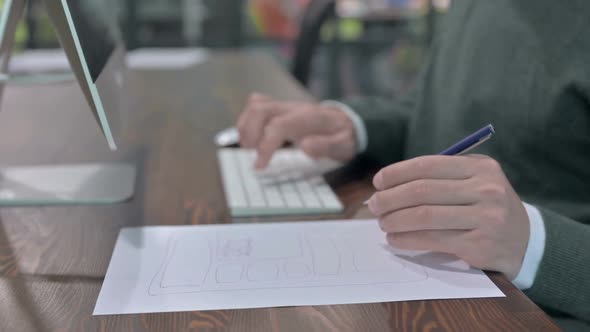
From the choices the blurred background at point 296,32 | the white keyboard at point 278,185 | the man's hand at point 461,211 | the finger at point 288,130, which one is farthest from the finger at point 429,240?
the blurred background at point 296,32

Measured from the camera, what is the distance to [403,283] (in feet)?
1.61

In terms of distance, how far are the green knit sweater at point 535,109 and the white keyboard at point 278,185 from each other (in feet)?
0.47

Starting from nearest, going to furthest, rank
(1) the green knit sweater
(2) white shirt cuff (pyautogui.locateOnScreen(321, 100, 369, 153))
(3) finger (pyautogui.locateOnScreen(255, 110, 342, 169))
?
1. (1) the green knit sweater
2. (3) finger (pyautogui.locateOnScreen(255, 110, 342, 169))
3. (2) white shirt cuff (pyautogui.locateOnScreen(321, 100, 369, 153))

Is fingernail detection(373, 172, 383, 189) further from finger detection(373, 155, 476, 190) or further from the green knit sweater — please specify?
the green knit sweater

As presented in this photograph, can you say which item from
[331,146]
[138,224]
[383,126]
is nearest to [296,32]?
[383,126]

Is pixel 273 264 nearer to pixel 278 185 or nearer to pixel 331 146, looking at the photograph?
pixel 278 185

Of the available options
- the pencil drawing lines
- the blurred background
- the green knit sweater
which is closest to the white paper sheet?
the pencil drawing lines

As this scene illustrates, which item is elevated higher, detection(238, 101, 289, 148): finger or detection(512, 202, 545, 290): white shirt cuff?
detection(512, 202, 545, 290): white shirt cuff

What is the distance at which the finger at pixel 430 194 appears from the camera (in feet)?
1.66

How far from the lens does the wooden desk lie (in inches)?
17.0

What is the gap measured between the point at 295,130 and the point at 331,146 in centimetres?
6

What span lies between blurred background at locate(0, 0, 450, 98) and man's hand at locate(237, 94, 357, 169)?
2098mm

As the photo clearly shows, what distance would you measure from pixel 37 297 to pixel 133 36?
9.49 ft

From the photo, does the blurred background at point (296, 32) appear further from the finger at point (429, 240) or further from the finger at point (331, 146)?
the finger at point (429, 240)
